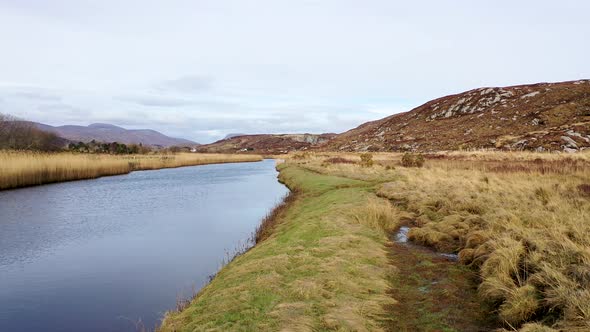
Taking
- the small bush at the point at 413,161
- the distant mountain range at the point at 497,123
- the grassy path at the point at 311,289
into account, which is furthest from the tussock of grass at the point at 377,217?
the distant mountain range at the point at 497,123

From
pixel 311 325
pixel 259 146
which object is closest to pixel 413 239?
pixel 311 325

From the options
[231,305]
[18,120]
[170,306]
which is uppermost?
[18,120]

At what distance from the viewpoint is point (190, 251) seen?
15.0 metres

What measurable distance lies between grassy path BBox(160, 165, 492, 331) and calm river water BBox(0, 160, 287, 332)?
8.23 ft

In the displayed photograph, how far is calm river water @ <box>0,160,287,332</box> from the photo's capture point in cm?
969

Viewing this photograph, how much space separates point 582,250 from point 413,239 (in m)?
5.54

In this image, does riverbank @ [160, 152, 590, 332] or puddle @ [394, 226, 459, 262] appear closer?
riverbank @ [160, 152, 590, 332]

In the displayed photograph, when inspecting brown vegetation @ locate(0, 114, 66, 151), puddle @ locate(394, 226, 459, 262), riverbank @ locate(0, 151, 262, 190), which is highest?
brown vegetation @ locate(0, 114, 66, 151)

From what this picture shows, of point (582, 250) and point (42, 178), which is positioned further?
point (42, 178)

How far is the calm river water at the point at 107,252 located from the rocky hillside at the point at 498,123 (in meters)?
43.3

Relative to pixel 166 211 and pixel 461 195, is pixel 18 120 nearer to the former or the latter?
pixel 166 211

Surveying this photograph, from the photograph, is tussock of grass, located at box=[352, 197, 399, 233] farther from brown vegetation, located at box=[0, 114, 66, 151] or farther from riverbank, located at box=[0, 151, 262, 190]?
brown vegetation, located at box=[0, 114, 66, 151]

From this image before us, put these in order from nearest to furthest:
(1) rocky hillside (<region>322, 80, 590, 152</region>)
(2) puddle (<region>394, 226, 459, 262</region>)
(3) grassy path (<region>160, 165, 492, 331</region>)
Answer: (3) grassy path (<region>160, 165, 492, 331</region>), (2) puddle (<region>394, 226, 459, 262</region>), (1) rocky hillside (<region>322, 80, 590, 152</region>)

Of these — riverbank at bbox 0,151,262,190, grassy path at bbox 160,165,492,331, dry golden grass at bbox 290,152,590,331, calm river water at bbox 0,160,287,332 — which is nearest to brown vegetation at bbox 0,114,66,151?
riverbank at bbox 0,151,262,190
